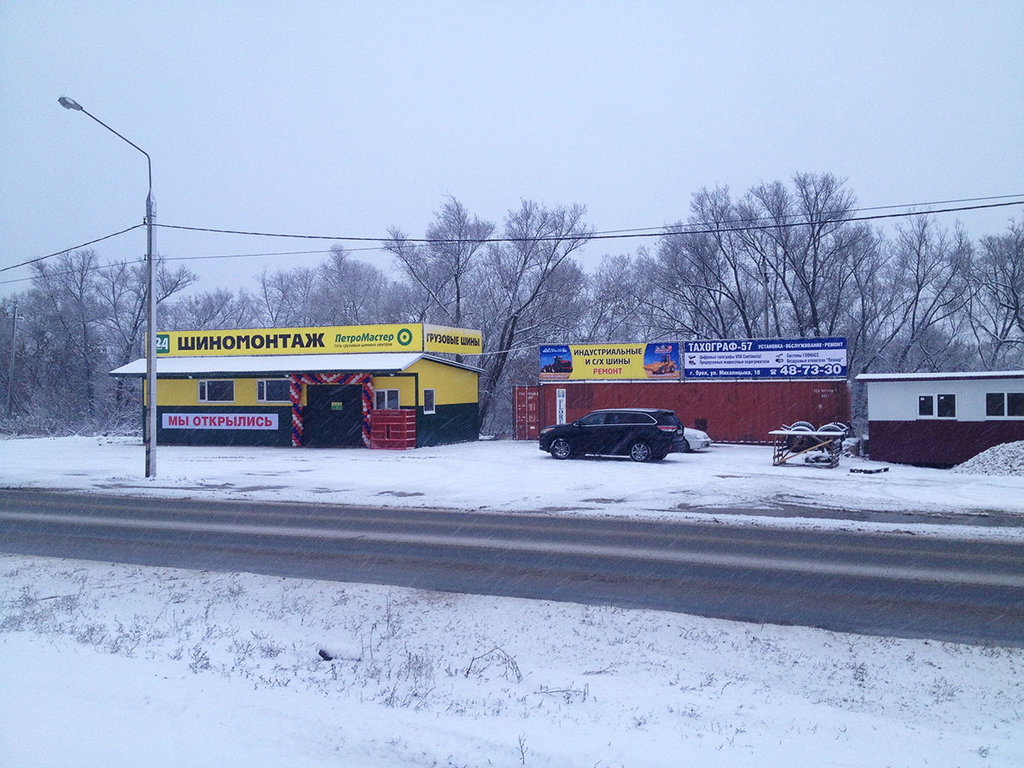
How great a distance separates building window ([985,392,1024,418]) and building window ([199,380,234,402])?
27.5 m

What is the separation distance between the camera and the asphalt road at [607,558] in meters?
8.36

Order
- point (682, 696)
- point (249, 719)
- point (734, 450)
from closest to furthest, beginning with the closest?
point (249, 719) → point (682, 696) → point (734, 450)

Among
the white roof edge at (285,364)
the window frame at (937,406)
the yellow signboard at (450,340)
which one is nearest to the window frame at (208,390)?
the white roof edge at (285,364)

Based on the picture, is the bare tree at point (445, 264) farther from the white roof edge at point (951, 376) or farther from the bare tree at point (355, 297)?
the white roof edge at point (951, 376)

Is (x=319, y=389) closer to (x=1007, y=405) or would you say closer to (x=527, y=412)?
Answer: (x=527, y=412)

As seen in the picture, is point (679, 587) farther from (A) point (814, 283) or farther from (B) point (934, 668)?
(A) point (814, 283)

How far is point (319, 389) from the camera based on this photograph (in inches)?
1259

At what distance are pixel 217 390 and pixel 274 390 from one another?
2.75 metres

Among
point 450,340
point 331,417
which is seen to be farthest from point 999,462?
point 331,417

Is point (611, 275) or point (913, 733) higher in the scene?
point (611, 275)

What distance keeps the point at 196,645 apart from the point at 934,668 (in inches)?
243

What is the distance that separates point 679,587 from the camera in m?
9.15

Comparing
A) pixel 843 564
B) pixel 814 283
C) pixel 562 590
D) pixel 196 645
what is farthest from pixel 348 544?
pixel 814 283

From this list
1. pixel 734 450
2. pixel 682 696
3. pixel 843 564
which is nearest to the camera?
pixel 682 696
